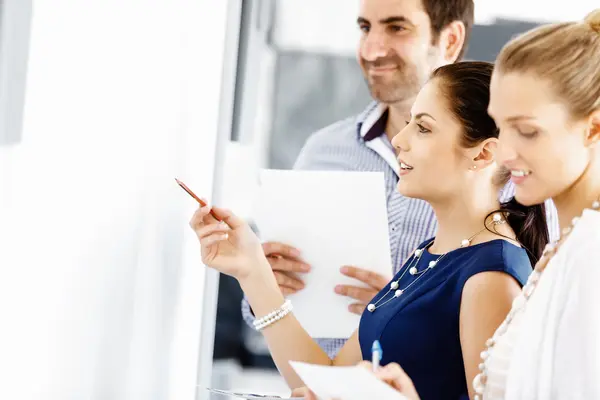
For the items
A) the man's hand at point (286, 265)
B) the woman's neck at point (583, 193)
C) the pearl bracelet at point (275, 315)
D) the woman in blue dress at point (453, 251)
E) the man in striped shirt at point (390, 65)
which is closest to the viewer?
the woman's neck at point (583, 193)

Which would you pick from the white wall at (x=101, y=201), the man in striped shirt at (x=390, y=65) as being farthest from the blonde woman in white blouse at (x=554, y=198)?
the man in striped shirt at (x=390, y=65)

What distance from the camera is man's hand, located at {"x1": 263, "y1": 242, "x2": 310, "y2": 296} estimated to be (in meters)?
1.91

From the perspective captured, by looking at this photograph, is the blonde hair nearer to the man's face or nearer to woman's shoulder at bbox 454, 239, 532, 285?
woman's shoulder at bbox 454, 239, 532, 285

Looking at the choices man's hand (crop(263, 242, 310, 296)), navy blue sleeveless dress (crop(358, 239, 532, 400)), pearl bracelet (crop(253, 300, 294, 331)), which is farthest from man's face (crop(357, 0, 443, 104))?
navy blue sleeveless dress (crop(358, 239, 532, 400))

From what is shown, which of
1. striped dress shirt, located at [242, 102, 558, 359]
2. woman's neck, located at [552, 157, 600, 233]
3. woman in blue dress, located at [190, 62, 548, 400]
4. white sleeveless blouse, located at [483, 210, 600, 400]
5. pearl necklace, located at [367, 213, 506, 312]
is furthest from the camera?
striped dress shirt, located at [242, 102, 558, 359]

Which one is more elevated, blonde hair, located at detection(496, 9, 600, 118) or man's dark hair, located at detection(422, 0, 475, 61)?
man's dark hair, located at detection(422, 0, 475, 61)

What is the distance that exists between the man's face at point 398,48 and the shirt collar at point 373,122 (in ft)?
0.14

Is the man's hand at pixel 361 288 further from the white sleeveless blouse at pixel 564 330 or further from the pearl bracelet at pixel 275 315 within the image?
the white sleeveless blouse at pixel 564 330

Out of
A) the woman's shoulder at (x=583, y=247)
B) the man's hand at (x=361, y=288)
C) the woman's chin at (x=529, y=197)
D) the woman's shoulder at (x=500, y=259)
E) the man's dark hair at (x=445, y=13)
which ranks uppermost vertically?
the man's dark hair at (x=445, y=13)

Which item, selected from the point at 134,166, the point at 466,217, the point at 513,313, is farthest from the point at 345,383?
the point at 134,166

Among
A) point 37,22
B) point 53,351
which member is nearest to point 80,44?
point 37,22

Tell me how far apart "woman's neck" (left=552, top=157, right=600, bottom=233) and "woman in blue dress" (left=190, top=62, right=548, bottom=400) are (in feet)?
0.68

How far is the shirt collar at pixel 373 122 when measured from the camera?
7.96 ft

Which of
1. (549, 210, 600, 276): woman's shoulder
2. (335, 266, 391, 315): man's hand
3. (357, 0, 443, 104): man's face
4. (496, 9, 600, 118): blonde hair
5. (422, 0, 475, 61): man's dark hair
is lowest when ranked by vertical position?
(335, 266, 391, 315): man's hand
